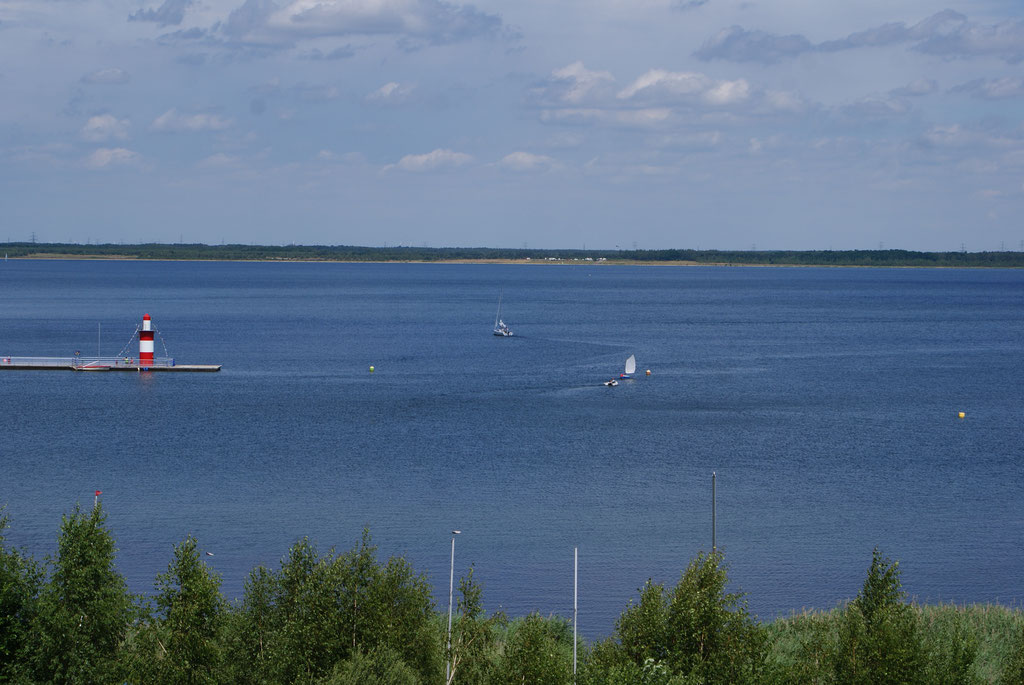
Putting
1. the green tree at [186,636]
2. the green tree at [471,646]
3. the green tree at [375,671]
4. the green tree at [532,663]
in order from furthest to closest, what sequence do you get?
the green tree at [471,646] < the green tree at [532,663] < the green tree at [186,636] < the green tree at [375,671]

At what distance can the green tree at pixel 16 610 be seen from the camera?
23750 mm

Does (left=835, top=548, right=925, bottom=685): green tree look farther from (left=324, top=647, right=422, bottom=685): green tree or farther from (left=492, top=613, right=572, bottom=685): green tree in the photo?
(left=324, top=647, right=422, bottom=685): green tree

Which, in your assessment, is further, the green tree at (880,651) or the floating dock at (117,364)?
the floating dock at (117,364)

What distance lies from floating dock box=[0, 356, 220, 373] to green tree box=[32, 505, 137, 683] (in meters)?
65.2

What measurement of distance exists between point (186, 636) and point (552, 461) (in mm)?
34627

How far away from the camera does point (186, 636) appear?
78.3 ft

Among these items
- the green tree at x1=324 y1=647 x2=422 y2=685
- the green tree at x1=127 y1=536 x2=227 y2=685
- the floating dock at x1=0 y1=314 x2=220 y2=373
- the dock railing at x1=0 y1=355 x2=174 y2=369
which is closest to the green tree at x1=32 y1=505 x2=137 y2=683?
the green tree at x1=127 y1=536 x2=227 y2=685

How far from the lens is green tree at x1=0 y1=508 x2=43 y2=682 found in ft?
77.9

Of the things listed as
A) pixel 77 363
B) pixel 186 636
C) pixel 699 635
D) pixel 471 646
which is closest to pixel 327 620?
pixel 186 636

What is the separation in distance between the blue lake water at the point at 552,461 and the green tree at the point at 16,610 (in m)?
13.0

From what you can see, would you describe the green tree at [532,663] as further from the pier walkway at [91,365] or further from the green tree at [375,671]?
the pier walkway at [91,365]

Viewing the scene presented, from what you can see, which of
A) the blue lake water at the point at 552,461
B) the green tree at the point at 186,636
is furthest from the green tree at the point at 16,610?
the blue lake water at the point at 552,461

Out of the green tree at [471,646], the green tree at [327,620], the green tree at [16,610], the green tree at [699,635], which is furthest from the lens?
the green tree at [471,646]

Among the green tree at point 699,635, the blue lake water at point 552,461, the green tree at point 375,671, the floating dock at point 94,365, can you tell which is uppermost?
the floating dock at point 94,365
